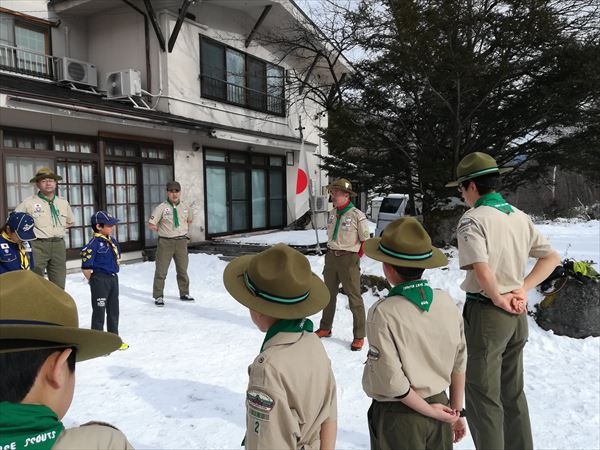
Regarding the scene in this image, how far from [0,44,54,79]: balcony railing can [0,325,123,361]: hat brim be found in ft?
35.7

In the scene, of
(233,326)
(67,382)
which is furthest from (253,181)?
(67,382)

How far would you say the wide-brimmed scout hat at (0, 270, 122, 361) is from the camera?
89cm

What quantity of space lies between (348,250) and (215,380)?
80.1 inches

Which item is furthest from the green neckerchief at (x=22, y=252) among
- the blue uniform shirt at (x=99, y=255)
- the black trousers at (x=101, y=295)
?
the black trousers at (x=101, y=295)

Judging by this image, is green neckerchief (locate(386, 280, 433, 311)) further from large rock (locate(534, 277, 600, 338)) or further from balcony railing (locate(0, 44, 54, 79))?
balcony railing (locate(0, 44, 54, 79))

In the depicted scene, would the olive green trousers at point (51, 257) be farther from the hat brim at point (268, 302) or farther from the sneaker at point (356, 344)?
the hat brim at point (268, 302)

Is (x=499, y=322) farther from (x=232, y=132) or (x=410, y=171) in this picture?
(x=232, y=132)

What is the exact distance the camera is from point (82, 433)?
977 mm

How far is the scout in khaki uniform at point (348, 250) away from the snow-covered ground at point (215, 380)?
1.46ft

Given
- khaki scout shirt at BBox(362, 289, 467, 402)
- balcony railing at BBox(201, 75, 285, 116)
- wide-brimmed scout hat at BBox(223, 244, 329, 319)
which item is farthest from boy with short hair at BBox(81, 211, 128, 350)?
balcony railing at BBox(201, 75, 285, 116)

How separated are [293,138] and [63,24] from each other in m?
7.19

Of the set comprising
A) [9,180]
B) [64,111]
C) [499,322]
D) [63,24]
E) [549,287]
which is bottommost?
[549,287]

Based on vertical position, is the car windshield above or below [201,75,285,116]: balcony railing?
below

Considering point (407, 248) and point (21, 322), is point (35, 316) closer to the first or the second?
point (21, 322)
